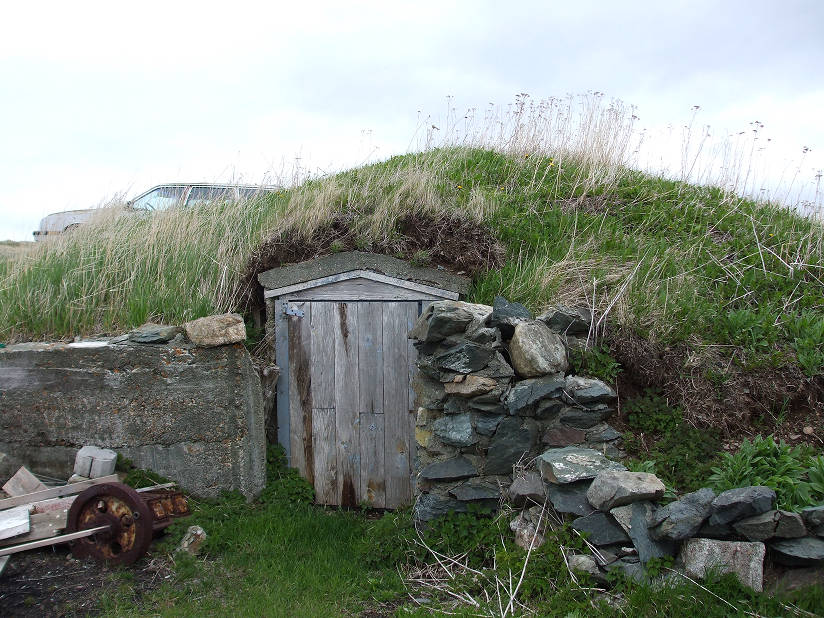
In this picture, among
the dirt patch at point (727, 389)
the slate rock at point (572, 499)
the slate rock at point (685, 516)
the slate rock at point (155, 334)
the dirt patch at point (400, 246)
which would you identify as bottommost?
the slate rock at point (572, 499)

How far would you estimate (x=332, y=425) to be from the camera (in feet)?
19.9

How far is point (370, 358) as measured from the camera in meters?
5.99

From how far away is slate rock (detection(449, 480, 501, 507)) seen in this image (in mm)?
4492

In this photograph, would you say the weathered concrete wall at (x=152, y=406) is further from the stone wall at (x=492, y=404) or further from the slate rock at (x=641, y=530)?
the slate rock at (x=641, y=530)

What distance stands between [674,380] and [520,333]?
50.1 inches

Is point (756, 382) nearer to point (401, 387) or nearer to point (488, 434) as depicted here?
point (488, 434)

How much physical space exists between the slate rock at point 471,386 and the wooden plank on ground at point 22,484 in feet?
12.2

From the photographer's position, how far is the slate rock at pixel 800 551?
10.2 feet

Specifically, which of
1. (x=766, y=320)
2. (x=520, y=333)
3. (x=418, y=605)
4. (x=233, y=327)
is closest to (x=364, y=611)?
(x=418, y=605)

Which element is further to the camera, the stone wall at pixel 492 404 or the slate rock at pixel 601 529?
the stone wall at pixel 492 404

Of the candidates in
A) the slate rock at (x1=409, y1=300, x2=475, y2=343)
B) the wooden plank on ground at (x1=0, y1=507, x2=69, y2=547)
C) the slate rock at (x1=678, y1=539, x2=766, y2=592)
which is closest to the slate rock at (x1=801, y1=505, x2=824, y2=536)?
the slate rock at (x1=678, y1=539, x2=766, y2=592)

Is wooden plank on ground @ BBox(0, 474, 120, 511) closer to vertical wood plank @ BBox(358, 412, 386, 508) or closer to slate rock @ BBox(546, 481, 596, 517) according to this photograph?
vertical wood plank @ BBox(358, 412, 386, 508)

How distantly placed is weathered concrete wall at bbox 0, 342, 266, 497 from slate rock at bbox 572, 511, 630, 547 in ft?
10.3

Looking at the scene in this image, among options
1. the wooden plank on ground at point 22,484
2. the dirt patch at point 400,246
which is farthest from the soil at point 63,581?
the dirt patch at point 400,246
